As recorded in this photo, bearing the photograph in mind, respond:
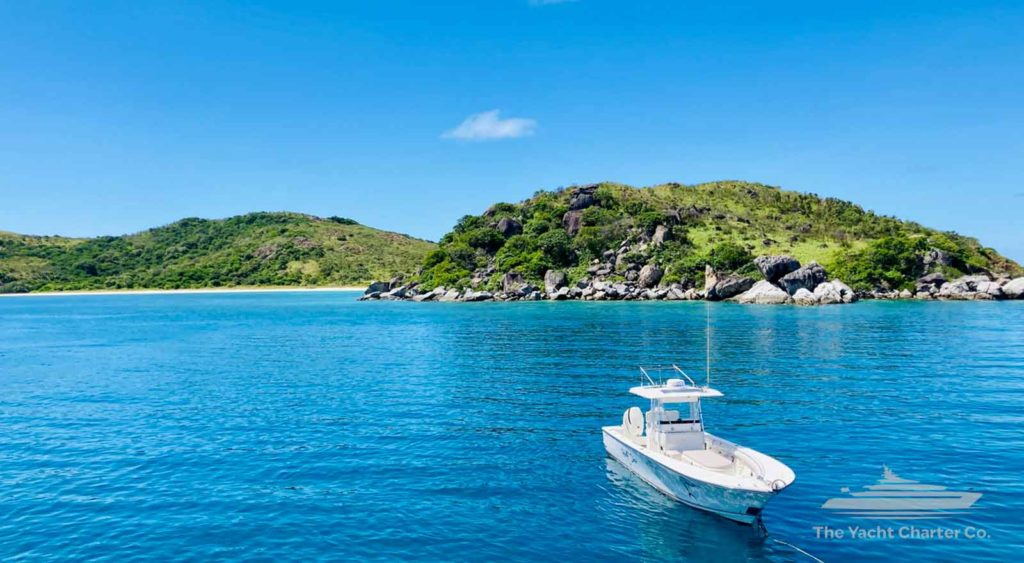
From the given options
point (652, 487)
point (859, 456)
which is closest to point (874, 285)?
point (859, 456)

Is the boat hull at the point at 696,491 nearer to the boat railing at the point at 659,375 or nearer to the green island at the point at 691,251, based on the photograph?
the boat railing at the point at 659,375

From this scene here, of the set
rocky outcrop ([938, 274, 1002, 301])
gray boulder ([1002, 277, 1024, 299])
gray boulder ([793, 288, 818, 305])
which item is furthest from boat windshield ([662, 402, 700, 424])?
gray boulder ([1002, 277, 1024, 299])

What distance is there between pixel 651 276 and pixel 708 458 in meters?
108

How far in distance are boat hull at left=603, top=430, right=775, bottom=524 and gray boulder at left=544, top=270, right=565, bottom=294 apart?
107978mm

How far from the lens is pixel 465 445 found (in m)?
27.4

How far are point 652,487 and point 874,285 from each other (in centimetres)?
11156

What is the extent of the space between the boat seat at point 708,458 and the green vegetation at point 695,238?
10473cm

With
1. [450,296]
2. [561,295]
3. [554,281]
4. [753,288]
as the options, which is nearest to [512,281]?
[554,281]

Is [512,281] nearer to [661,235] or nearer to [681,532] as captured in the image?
[661,235]

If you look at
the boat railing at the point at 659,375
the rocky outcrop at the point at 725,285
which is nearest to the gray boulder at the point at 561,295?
the rocky outcrop at the point at 725,285

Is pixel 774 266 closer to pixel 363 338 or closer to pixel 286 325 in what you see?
pixel 363 338

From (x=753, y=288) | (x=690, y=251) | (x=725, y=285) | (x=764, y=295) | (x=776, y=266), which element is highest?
(x=690, y=251)

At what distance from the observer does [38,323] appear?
100750 millimetres

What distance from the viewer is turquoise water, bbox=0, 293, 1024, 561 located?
18.0 metres
